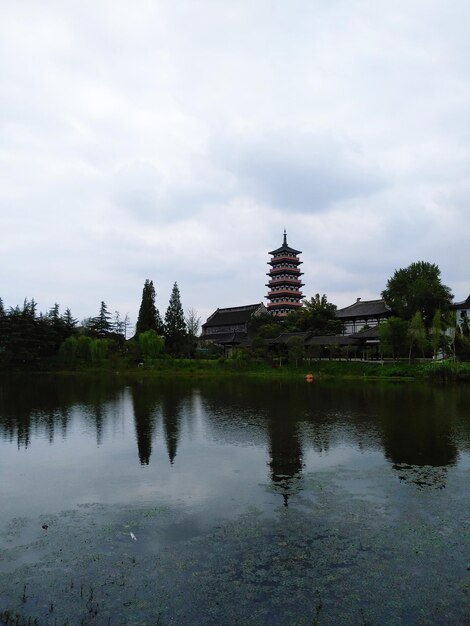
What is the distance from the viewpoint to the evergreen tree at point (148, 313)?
207 feet

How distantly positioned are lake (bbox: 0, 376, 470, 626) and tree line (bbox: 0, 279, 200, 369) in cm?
3718

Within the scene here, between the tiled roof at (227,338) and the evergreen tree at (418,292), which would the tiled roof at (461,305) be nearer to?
the evergreen tree at (418,292)

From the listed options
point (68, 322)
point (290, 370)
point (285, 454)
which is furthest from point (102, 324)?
A: point (285, 454)

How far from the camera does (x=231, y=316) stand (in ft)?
258

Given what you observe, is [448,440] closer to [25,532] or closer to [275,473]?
[275,473]

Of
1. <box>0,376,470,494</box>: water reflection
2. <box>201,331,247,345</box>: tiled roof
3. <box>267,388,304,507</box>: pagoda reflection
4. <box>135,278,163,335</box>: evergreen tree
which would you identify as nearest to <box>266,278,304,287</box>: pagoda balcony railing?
<box>201,331,247,345</box>: tiled roof

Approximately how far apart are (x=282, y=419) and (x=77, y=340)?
1678 inches

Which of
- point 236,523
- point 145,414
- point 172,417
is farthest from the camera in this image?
point 145,414

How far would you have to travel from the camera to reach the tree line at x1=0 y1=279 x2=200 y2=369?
56.5m

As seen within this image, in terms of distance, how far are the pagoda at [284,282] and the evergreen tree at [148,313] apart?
21.7m

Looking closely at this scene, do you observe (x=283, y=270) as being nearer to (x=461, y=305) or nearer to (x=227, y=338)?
(x=227, y=338)

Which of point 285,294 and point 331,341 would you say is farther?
point 285,294

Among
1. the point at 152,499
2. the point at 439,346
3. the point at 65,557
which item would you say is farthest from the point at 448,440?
the point at 439,346

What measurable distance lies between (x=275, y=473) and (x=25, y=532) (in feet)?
22.2
